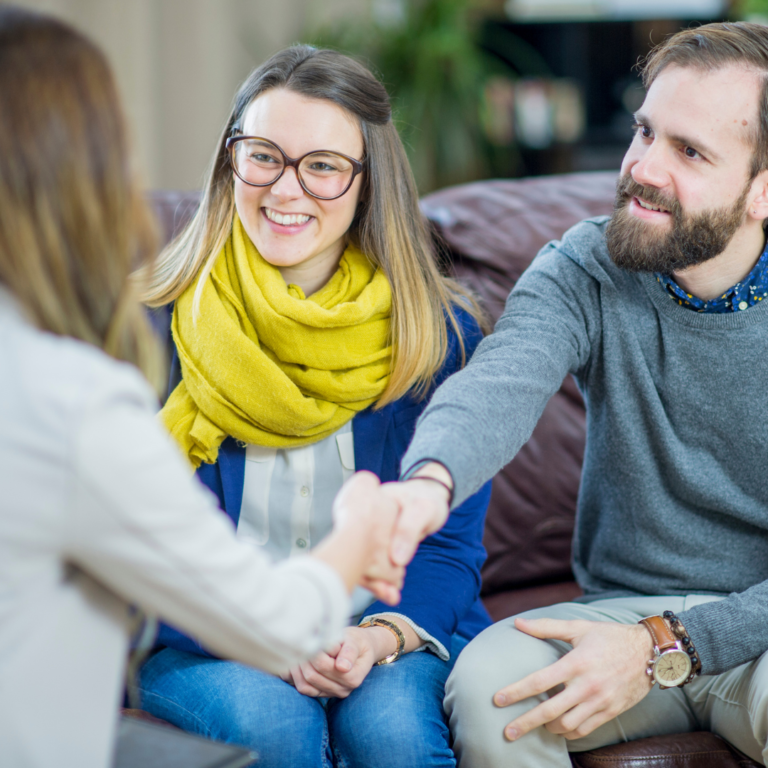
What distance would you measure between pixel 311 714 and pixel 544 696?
33 cm

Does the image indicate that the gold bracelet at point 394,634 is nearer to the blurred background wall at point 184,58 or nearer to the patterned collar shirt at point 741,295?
the patterned collar shirt at point 741,295

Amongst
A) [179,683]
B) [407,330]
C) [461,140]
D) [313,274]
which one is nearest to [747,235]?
[407,330]

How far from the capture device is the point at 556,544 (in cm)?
184

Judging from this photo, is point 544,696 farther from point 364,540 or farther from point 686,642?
point 364,540

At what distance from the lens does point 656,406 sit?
1.42 metres

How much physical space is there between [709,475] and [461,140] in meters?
2.93

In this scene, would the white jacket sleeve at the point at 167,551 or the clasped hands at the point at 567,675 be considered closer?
the white jacket sleeve at the point at 167,551

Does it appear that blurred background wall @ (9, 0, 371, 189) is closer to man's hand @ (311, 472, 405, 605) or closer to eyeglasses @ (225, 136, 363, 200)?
eyeglasses @ (225, 136, 363, 200)

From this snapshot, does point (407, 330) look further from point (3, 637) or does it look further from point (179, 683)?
point (3, 637)

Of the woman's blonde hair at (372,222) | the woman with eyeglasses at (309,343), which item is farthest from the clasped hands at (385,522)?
the woman's blonde hair at (372,222)

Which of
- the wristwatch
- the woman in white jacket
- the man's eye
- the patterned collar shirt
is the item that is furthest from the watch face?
the man's eye

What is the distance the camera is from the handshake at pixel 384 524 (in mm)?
927

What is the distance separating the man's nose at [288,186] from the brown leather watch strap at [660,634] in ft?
2.72

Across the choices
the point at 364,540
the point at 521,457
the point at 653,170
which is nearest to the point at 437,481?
the point at 364,540
